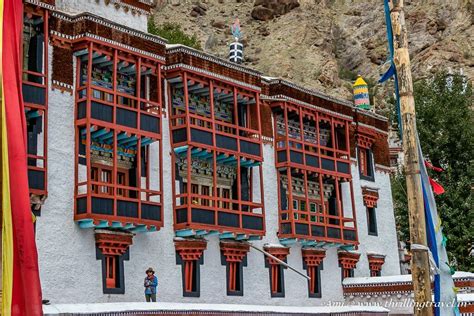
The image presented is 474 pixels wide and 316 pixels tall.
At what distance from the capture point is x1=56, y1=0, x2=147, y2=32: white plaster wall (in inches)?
1009

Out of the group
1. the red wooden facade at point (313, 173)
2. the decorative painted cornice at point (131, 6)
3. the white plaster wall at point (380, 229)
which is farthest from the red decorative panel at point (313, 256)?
the decorative painted cornice at point (131, 6)

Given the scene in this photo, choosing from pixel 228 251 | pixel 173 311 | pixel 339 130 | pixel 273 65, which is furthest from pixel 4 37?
pixel 273 65

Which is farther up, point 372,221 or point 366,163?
point 366,163

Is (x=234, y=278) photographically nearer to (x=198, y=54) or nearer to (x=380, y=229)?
(x=198, y=54)

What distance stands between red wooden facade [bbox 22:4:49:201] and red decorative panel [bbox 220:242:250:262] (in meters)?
7.79

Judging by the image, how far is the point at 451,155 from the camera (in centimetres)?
3862

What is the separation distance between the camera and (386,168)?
36500mm

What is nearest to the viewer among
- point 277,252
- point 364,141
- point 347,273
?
point 277,252

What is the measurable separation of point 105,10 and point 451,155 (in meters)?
20.1

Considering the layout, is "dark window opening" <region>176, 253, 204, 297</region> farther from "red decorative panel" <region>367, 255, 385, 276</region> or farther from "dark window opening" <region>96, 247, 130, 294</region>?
"red decorative panel" <region>367, 255, 385, 276</region>

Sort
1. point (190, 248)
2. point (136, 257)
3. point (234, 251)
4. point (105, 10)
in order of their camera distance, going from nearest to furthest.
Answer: point (136, 257), point (190, 248), point (105, 10), point (234, 251)

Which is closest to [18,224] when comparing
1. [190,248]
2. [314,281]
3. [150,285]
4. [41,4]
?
[150,285]

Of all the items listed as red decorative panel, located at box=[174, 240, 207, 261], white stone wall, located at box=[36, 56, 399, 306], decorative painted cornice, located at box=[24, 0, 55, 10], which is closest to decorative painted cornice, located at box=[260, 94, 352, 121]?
white stone wall, located at box=[36, 56, 399, 306]

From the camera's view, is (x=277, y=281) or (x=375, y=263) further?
(x=375, y=263)
